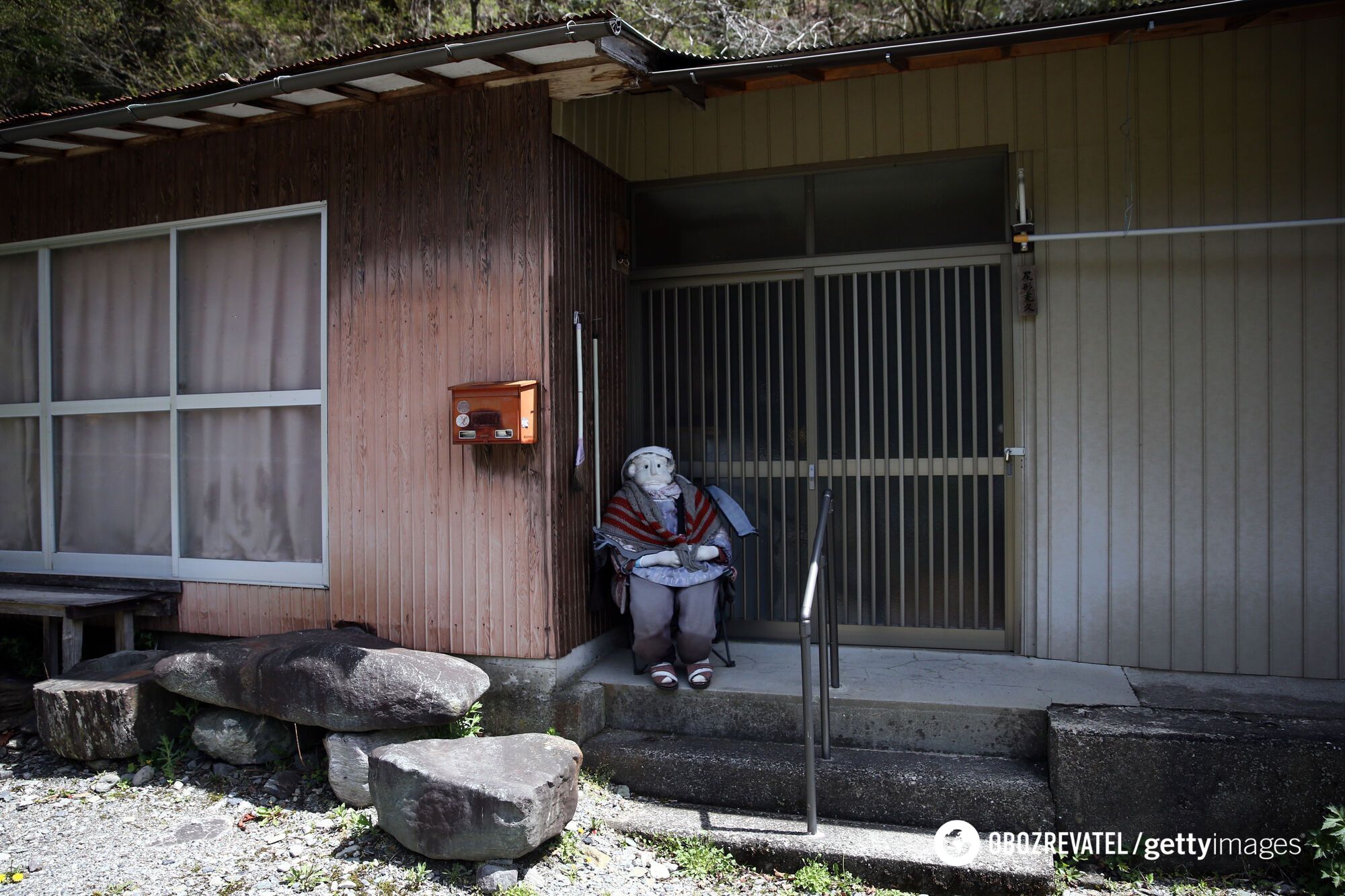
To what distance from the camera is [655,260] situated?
534cm

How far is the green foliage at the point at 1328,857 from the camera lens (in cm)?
314

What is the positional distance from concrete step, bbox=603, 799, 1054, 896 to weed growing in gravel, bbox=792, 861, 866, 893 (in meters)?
0.03

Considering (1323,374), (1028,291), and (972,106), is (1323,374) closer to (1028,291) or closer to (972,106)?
(1028,291)

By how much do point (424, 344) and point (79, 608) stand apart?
2.38 meters

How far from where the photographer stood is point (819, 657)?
3.80m

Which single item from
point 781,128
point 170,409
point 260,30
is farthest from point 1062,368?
point 260,30

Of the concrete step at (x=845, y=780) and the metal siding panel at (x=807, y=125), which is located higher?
the metal siding panel at (x=807, y=125)

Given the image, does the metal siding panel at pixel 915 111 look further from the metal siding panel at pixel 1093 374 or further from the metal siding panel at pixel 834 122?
the metal siding panel at pixel 1093 374

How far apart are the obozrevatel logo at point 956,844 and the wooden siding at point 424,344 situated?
190 cm

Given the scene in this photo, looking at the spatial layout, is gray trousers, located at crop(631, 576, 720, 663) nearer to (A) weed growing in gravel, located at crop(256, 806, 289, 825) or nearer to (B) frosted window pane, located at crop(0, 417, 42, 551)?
(A) weed growing in gravel, located at crop(256, 806, 289, 825)

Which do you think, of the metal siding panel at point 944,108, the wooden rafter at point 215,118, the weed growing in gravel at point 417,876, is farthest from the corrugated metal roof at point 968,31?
the weed growing in gravel at point 417,876

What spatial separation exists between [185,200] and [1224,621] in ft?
19.6

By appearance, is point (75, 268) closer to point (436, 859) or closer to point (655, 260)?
point (655, 260)

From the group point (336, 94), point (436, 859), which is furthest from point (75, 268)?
point (436, 859)
